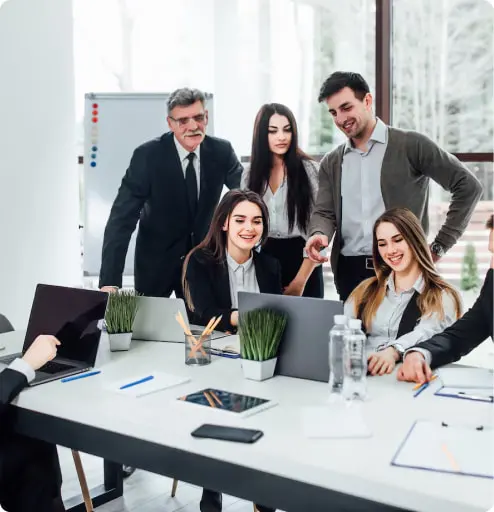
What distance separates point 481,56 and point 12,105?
2970mm

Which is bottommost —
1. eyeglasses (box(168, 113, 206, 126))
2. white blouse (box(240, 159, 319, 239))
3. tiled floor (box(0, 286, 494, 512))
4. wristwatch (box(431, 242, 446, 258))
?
tiled floor (box(0, 286, 494, 512))

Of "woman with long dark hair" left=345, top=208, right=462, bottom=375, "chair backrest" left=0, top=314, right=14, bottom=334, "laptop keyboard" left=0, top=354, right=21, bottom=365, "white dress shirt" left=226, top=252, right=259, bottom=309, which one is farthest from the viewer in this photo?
"chair backrest" left=0, top=314, right=14, bottom=334

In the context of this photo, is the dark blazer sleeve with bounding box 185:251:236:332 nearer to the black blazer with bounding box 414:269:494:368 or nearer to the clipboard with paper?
the black blazer with bounding box 414:269:494:368

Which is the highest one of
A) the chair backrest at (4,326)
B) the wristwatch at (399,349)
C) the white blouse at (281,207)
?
the white blouse at (281,207)

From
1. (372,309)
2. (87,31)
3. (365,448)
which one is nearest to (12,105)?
(87,31)

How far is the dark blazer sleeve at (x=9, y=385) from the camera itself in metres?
1.93

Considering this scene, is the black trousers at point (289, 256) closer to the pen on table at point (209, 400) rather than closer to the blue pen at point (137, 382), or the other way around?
the blue pen at point (137, 382)

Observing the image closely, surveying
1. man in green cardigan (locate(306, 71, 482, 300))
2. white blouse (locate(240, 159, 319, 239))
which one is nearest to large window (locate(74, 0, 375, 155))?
white blouse (locate(240, 159, 319, 239))

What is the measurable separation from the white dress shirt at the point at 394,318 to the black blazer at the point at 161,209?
58.4 inches

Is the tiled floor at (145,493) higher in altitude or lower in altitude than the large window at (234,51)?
lower

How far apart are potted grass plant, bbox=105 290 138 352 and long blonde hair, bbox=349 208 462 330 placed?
34.7 inches

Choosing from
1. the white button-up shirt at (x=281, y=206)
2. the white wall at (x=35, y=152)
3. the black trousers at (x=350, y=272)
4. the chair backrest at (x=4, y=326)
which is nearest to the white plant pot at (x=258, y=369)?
the black trousers at (x=350, y=272)

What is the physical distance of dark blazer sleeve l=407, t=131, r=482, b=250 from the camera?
3.38m

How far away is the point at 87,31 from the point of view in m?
5.07
